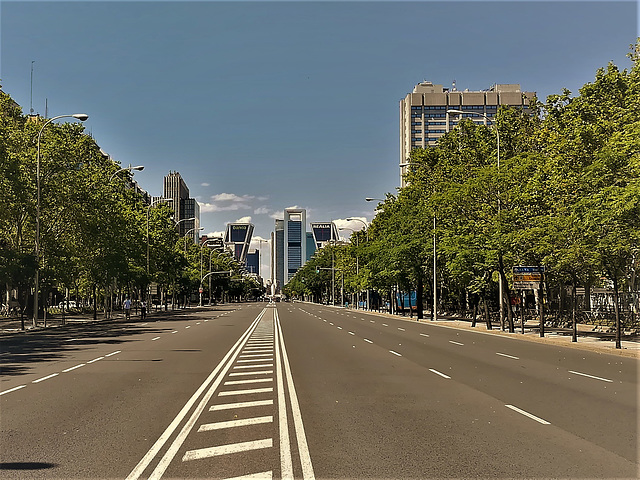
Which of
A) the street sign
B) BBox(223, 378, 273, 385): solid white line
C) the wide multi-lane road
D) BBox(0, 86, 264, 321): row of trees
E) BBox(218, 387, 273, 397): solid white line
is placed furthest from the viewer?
BBox(0, 86, 264, 321): row of trees

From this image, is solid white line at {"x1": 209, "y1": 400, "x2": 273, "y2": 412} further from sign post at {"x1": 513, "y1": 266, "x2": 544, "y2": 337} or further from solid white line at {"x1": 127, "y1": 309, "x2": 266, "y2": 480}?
sign post at {"x1": 513, "y1": 266, "x2": 544, "y2": 337}

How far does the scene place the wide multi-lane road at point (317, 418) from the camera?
7.67m

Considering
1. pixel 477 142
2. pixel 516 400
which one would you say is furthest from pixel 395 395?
pixel 477 142

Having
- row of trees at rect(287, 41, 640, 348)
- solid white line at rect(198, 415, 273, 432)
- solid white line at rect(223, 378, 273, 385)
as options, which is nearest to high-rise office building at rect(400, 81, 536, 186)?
row of trees at rect(287, 41, 640, 348)

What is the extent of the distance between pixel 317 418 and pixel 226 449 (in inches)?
97.7

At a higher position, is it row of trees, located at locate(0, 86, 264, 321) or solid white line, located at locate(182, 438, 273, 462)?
row of trees, located at locate(0, 86, 264, 321)

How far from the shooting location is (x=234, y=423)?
10117mm

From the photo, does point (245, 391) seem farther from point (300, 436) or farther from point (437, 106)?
point (437, 106)

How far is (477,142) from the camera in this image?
52.6 meters

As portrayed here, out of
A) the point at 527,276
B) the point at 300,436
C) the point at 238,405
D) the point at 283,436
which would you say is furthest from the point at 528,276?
→ the point at 283,436

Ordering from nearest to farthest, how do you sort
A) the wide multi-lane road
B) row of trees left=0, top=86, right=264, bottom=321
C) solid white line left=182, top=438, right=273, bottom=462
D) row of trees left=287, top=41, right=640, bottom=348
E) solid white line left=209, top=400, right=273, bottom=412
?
the wide multi-lane road < solid white line left=182, top=438, right=273, bottom=462 < solid white line left=209, top=400, right=273, bottom=412 < row of trees left=287, top=41, right=640, bottom=348 < row of trees left=0, top=86, right=264, bottom=321

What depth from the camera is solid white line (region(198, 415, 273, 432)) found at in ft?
32.1

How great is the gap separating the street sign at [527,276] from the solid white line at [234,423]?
89.1ft

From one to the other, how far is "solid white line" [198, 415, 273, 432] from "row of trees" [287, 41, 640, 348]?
1702cm
